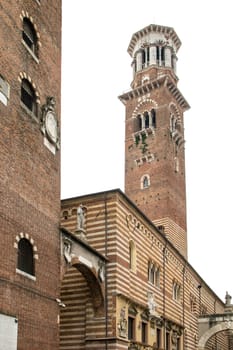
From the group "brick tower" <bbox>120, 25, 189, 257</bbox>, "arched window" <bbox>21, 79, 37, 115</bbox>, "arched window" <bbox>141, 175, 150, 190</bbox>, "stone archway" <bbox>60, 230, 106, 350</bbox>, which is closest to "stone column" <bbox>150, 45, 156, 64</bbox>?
"brick tower" <bbox>120, 25, 189, 257</bbox>

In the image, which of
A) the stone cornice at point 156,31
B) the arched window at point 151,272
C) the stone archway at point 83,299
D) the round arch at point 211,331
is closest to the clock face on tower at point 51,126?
the stone archway at point 83,299

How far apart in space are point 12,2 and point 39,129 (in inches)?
165

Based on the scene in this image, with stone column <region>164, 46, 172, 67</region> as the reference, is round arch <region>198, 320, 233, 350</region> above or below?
below

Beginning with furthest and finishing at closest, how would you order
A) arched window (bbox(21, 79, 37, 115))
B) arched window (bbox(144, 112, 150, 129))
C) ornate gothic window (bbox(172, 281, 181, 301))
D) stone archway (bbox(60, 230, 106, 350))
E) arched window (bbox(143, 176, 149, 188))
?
1. arched window (bbox(144, 112, 150, 129))
2. arched window (bbox(143, 176, 149, 188))
3. ornate gothic window (bbox(172, 281, 181, 301))
4. stone archway (bbox(60, 230, 106, 350))
5. arched window (bbox(21, 79, 37, 115))

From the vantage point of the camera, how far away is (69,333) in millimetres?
23969

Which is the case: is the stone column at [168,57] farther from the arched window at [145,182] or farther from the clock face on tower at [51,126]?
the clock face on tower at [51,126]

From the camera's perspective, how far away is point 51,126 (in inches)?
792

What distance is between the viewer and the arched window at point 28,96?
61.9 feet

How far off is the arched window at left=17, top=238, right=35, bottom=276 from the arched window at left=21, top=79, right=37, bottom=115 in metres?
4.58

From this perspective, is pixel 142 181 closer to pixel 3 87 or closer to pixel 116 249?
pixel 116 249

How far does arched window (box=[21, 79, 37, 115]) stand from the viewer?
61.9 ft

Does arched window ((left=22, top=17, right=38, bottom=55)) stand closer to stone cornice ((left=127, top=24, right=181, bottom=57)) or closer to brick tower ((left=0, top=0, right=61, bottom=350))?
brick tower ((left=0, top=0, right=61, bottom=350))

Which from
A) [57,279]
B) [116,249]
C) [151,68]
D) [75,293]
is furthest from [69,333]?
[151,68]

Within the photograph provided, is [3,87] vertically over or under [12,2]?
under
